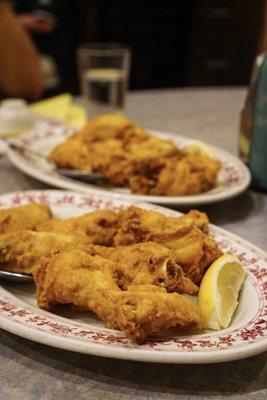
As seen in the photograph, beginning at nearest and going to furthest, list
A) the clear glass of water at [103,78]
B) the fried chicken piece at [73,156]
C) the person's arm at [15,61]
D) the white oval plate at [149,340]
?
the white oval plate at [149,340]
the fried chicken piece at [73,156]
the clear glass of water at [103,78]
the person's arm at [15,61]

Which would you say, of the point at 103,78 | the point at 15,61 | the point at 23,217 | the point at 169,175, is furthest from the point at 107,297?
the point at 15,61

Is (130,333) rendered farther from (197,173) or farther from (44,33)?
(44,33)

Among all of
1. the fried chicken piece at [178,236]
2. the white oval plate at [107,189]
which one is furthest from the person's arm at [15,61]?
the fried chicken piece at [178,236]

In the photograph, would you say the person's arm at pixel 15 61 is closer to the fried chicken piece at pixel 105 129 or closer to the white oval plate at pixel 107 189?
the white oval plate at pixel 107 189

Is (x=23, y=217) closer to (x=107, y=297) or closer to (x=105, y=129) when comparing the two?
(x=107, y=297)

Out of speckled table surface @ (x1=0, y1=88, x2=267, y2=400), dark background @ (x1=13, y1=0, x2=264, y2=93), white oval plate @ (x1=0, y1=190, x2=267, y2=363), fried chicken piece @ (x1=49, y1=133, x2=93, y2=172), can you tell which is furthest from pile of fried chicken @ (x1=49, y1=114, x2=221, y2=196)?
dark background @ (x1=13, y1=0, x2=264, y2=93)

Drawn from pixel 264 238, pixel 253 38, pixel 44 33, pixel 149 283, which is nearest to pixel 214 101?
pixel 264 238

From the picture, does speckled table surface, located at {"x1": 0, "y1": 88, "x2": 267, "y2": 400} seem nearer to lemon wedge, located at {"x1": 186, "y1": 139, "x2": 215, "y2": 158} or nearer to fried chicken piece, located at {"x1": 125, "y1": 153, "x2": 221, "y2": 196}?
fried chicken piece, located at {"x1": 125, "y1": 153, "x2": 221, "y2": 196}
